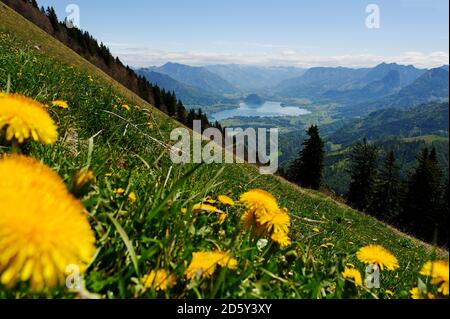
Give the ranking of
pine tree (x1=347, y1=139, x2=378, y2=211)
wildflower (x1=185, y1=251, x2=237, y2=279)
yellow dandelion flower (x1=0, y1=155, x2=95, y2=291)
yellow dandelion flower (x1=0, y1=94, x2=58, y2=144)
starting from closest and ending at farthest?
yellow dandelion flower (x1=0, y1=155, x2=95, y2=291), wildflower (x1=185, y1=251, x2=237, y2=279), yellow dandelion flower (x1=0, y1=94, x2=58, y2=144), pine tree (x1=347, y1=139, x2=378, y2=211)

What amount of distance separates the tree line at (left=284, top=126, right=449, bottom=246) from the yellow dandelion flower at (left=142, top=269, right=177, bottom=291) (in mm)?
63777

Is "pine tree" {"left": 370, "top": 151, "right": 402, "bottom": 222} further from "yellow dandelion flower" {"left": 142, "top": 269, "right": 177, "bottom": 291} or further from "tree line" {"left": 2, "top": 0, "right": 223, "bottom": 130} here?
"yellow dandelion flower" {"left": 142, "top": 269, "right": 177, "bottom": 291}

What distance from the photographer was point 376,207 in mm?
74312

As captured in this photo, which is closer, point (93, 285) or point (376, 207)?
point (93, 285)

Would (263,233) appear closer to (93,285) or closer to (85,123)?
(93,285)

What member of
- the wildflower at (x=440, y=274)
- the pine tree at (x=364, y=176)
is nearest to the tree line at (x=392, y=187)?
the pine tree at (x=364, y=176)

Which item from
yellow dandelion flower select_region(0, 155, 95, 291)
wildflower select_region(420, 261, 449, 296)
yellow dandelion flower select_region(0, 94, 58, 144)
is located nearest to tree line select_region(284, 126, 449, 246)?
wildflower select_region(420, 261, 449, 296)

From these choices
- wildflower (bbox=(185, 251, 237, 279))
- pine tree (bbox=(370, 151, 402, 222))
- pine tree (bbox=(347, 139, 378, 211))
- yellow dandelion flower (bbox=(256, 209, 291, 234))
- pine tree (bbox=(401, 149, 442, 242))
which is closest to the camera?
wildflower (bbox=(185, 251, 237, 279))

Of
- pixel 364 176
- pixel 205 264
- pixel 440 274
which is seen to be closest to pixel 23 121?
pixel 205 264

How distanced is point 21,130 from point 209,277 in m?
1.04

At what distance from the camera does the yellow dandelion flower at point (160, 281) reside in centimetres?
163

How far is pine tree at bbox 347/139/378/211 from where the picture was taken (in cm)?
7231
